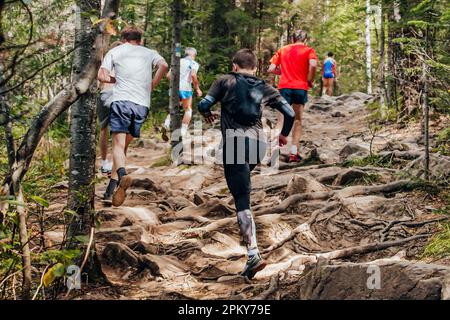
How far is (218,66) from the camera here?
63.4 ft

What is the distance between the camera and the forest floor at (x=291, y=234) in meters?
4.12

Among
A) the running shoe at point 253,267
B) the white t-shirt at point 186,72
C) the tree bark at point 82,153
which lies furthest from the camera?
the white t-shirt at point 186,72

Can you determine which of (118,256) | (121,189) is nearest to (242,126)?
(121,189)

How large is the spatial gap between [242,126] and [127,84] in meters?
2.16

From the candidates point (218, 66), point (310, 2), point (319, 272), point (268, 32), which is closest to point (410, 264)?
point (319, 272)

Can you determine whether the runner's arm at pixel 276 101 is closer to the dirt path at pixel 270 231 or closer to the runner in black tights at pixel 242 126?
the runner in black tights at pixel 242 126

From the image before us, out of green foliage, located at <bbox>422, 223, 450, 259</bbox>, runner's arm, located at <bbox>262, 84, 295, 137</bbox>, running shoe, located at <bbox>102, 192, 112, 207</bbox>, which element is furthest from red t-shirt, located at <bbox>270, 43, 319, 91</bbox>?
green foliage, located at <bbox>422, 223, 450, 259</bbox>

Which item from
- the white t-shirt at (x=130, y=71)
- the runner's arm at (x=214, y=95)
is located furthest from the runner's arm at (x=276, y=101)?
the white t-shirt at (x=130, y=71)

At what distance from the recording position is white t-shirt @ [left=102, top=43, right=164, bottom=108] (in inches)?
267

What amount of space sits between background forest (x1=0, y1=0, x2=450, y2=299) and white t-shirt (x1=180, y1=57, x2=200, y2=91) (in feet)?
2.83

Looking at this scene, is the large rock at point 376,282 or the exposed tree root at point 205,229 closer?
the large rock at point 376,282

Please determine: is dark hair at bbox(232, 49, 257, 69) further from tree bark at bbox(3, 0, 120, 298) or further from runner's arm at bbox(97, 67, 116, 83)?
runner's arm at bbox(97, 67, 116, 83)

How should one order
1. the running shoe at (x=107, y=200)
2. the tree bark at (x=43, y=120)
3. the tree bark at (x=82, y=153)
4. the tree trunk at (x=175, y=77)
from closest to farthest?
the tree bark at (x=43, y=120) < the tree bark at (x=82, y=153) < the running shoe at (x=107, y=200) < the tree trunk at (x=175, y=77)

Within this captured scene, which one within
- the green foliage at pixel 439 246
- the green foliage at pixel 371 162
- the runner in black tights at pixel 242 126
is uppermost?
the runner in black tights at pixel 242 126
